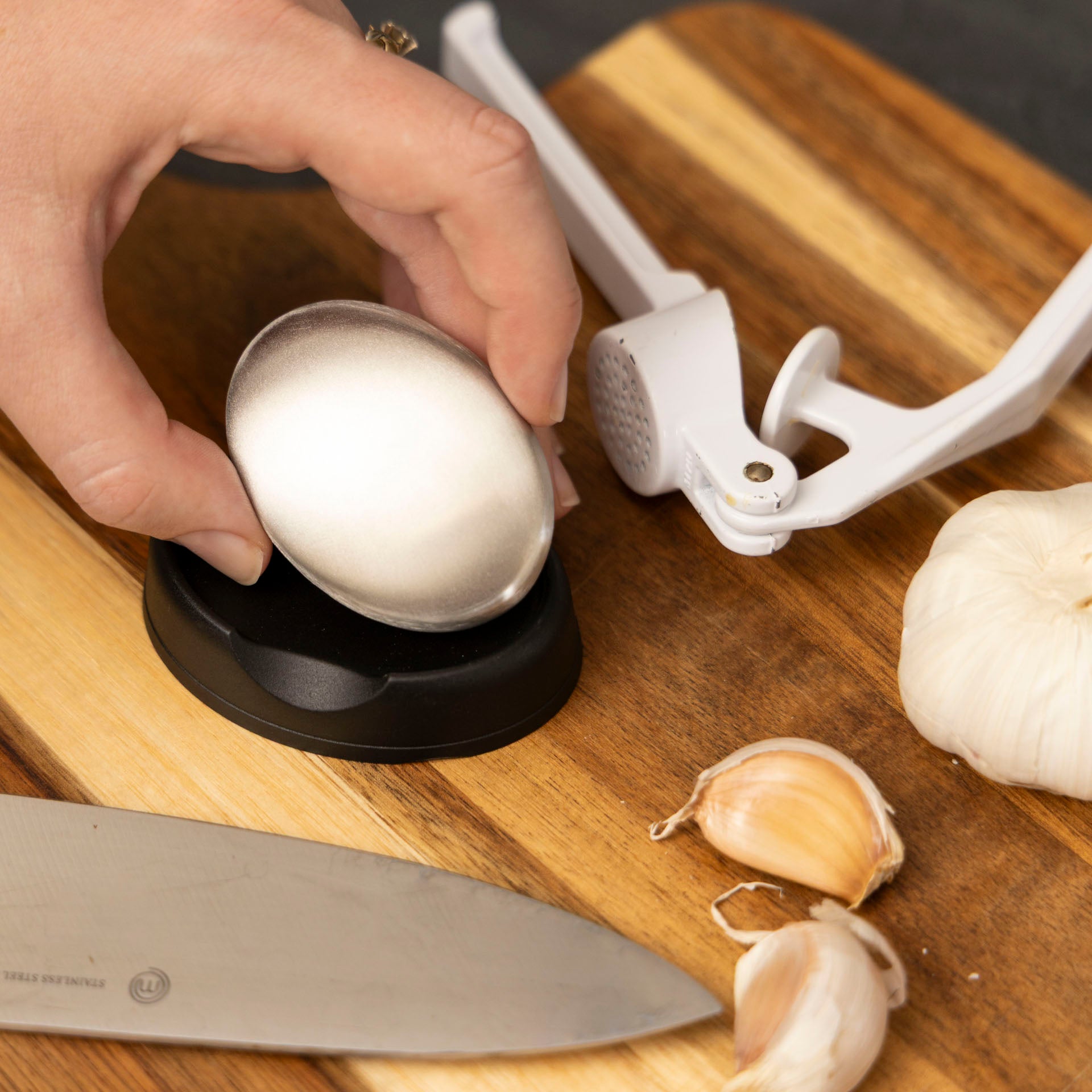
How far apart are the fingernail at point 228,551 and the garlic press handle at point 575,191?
45 centimetres

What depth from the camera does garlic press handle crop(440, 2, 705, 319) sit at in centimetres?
118

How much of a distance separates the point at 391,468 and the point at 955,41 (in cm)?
176

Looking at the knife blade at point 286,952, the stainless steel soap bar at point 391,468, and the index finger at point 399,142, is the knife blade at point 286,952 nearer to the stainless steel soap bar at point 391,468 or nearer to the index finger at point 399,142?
the stainless steel soap bar at point 391,468

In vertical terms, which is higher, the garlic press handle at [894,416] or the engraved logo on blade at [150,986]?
the garlic press handle at [894,416]

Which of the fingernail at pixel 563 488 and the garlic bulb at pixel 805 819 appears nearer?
the garlic bulb at pixel 805 819

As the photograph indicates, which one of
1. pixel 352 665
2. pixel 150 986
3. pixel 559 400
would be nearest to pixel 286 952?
pixel 150 986

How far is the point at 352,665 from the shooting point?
89cm

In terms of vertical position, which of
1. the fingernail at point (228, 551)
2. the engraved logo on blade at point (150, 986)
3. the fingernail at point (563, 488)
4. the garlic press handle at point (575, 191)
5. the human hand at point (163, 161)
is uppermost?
the human hand at point (163, 161)

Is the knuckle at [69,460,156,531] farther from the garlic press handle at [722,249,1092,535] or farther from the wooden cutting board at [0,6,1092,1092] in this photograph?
the garlic press handle at [722,249,1092,535]

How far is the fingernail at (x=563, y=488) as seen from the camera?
100cm

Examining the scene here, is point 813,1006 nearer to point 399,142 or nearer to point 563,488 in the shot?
point 563,488

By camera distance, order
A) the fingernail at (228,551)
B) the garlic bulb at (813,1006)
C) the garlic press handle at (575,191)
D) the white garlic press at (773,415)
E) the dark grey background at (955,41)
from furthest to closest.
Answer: the dark grey background at (955,41) → the garlic press handle at (575,191) → the white garlic press at (773,415) → the fingernail at (228,551) → the garlic bulb at (813,1006)

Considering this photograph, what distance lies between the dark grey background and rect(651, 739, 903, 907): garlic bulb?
4.82ft

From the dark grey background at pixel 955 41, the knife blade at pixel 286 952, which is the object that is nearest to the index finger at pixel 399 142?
the knife blade at pixel 286 952
